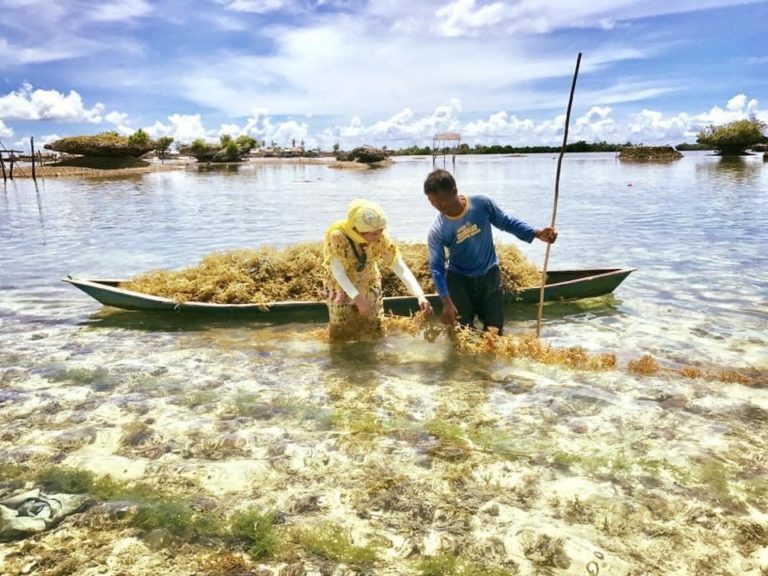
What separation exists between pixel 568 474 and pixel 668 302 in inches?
244

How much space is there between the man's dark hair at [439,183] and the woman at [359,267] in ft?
1.79

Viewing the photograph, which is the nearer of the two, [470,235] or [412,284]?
[412,284]

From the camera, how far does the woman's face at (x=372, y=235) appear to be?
18.3 ft

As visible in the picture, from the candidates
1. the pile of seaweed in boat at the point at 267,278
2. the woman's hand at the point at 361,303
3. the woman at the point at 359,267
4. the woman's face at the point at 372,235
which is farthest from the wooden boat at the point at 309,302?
the woman's face at the point at 372,235

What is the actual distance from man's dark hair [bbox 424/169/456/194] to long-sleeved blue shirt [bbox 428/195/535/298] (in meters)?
0.34

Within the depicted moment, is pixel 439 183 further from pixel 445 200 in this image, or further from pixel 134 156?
pixel 134 156

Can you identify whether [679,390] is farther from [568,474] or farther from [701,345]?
[568,474]

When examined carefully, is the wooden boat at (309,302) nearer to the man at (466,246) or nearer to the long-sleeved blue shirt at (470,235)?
the man at (466,246)

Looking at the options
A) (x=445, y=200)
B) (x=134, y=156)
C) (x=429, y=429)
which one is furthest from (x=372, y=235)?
(x=134, y=156)

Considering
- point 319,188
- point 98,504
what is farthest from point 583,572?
point 319,188

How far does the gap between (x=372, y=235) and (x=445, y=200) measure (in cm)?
83

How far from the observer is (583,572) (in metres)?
3.08

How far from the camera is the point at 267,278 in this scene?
8.74 metres

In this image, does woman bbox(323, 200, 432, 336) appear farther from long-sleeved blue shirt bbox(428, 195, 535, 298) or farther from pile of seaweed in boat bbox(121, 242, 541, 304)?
pile of seaweed in boat bbox(121, 242, 541, 304)
